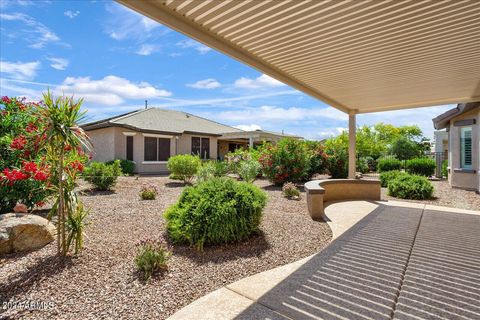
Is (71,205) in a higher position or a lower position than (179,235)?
higher

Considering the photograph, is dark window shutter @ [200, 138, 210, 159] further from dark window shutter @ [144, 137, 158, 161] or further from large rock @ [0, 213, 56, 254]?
large rock @ [0, 213, 56, 254]

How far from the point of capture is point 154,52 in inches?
424

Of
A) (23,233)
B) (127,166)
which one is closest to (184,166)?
(127,166)

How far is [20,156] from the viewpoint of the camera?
18.8ft

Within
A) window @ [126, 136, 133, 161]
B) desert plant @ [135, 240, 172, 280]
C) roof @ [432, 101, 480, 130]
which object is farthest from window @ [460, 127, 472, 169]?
window @ [126, 136, 133, 161]

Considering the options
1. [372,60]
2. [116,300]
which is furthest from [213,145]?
[116,300]

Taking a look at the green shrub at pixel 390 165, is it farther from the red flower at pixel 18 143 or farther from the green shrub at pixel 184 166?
the red flower at pixel 18 143

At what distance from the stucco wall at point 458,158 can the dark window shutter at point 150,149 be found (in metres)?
16.7

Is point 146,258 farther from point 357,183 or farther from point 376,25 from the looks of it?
point 357,183

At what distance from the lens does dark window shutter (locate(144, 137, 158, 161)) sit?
58.3ft

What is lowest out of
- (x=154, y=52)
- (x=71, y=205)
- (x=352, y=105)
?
(x=71, y=205)

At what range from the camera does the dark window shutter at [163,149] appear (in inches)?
727

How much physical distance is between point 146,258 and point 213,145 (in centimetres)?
1916

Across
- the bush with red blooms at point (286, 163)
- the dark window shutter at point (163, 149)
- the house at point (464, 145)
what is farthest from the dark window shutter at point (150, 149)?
the house at point (464, 145)
